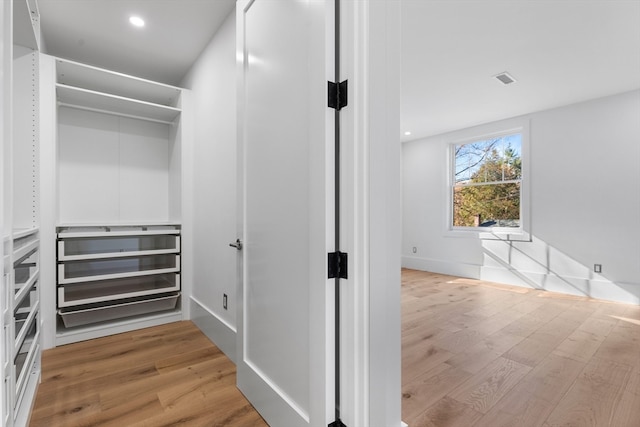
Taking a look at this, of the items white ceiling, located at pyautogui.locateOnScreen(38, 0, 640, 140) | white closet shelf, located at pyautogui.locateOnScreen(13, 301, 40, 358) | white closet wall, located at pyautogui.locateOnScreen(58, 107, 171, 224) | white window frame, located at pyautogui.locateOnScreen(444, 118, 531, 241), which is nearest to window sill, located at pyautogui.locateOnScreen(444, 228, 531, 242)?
white window frame, located at pyautogui.locateOnScreen(444, 118, 531, 241)

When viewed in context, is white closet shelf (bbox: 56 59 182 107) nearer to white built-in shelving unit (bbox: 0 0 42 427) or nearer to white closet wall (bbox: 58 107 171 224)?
white closet wall (bbox: 58 107 171 224)

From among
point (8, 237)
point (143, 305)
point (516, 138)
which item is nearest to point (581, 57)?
point (516, 138)

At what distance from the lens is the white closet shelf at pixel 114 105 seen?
2.72m

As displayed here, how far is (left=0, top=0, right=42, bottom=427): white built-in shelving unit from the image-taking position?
1116mm

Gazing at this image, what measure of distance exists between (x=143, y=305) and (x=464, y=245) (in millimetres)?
4663

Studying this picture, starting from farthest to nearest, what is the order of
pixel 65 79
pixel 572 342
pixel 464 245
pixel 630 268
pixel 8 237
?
1. pixel 464 245
2. pixel 630 268
3. pixel 65 79
4. pixel 572 342
5. pixel 8 237

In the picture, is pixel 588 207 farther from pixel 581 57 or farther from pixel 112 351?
pixel 112 351

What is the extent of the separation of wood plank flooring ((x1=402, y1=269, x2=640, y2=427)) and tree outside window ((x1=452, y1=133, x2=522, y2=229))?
1587 mm

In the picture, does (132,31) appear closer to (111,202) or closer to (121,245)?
(111,202)

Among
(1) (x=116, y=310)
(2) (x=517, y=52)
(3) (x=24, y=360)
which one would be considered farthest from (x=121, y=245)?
(2) (x=517, y=52)

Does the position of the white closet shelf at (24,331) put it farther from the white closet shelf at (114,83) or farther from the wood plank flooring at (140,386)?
the white closet shelf at (114,83)

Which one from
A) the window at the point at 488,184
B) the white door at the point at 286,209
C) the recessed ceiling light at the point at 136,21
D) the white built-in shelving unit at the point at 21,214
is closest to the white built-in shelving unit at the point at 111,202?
the recessed ceiling light at the point at 136,21

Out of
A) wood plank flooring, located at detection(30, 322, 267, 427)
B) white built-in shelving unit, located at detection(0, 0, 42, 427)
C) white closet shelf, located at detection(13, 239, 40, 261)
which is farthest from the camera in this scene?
wood plank flooring, located at detection(30, 322, 267, 427)

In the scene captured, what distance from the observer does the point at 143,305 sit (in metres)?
2.94
